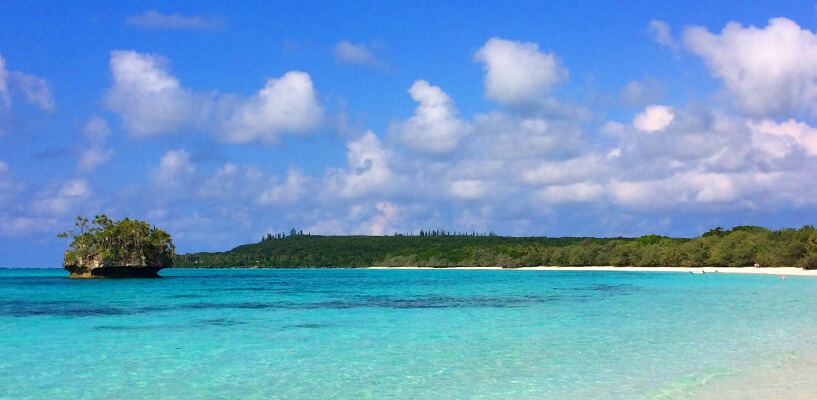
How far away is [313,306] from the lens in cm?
5109

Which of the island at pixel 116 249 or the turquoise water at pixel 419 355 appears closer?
the turquoise water at pixel 419 355

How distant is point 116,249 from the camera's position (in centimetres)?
11819

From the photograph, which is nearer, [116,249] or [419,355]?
[419,355]

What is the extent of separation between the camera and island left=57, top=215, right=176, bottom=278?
116500mm

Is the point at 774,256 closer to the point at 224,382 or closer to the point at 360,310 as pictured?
the point at 360,310

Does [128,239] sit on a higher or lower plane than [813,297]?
higher

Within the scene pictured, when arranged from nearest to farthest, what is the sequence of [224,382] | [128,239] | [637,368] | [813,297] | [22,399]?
[22,399] → [224,382] → [637,368] → [813,297] → [128,239]

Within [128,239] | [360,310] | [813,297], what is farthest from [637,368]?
[128,239]

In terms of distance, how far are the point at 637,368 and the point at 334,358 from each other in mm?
9988

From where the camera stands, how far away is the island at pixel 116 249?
116m

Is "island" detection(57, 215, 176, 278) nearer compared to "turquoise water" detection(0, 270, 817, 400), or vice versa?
"turquoise water" detection(0, 270, 817, 400)

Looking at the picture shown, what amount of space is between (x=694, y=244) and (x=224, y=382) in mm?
156613

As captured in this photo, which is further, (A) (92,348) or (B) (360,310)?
(B) (360,310)

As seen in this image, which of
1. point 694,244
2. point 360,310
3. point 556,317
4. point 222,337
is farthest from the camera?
point 694,244
